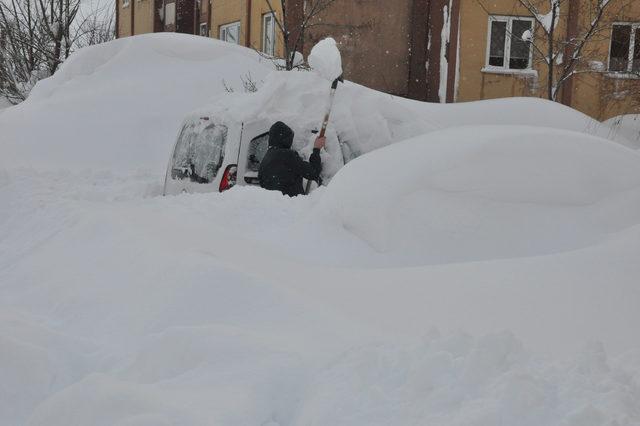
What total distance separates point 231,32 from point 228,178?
15662mm

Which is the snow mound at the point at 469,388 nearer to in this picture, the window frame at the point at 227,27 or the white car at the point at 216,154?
the white car at the point at 216,154

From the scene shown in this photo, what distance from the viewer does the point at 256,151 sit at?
869cm

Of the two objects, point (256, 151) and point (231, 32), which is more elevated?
point (231, 32)

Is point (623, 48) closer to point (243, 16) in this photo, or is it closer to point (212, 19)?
point (243, 16)

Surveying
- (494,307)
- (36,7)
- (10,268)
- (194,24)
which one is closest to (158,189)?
(10,268)

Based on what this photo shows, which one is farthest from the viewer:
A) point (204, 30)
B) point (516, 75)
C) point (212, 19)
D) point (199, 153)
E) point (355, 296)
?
point (204, 30)

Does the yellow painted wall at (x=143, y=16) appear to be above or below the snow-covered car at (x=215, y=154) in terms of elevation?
above

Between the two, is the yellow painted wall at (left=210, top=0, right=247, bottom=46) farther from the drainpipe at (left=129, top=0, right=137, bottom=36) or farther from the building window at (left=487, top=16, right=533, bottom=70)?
the drainpipe at (left=129, top=0, right=137, bottom=36)

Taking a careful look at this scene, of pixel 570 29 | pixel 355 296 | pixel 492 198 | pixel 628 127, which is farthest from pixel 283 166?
pixel 570 29

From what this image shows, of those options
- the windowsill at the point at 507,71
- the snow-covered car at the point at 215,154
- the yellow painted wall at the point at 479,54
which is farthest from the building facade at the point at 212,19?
the snow-covered car at the point at 215,154

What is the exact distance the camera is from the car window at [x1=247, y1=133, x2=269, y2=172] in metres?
8.59

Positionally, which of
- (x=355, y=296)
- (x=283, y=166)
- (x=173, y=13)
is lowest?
(x=355, y=296)

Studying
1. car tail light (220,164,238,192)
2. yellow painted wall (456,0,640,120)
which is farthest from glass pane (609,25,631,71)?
car tail light (220,164,238,192)

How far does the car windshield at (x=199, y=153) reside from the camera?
27.6 ft
